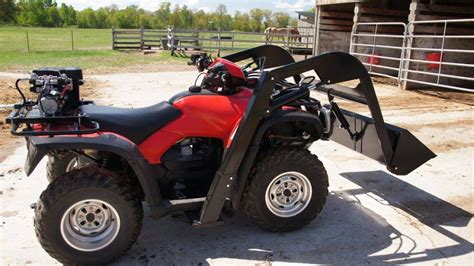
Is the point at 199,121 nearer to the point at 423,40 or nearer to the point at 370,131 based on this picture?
the point at 370,131

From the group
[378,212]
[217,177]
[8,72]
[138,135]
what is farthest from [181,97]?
[8,72]

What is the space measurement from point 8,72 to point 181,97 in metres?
12.6

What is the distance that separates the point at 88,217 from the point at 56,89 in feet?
3.11

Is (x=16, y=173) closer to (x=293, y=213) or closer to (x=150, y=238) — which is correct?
(x=150, y=238)

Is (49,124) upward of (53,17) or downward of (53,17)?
downward

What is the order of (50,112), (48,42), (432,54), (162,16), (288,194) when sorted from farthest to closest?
(162,16) → (48,42) → (432,54) → (288,194) → (50,112)

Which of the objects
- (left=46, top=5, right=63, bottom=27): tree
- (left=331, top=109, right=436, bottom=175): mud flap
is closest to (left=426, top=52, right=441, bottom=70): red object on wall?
(left=331, top=109, right=436, bottom=175): mud flap

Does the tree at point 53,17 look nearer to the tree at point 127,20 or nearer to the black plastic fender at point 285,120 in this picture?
the tree at point 127,20

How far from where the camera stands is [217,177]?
3.39m

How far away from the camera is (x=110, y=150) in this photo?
10.1 ft

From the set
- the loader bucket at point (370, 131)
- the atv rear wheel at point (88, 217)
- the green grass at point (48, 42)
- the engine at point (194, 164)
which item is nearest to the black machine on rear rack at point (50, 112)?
the atv rear wheel at point (88, 217)

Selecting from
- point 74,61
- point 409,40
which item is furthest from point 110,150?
point 74,61

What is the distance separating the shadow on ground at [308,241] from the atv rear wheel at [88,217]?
9.1 inches

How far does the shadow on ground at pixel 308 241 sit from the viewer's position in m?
3.45
